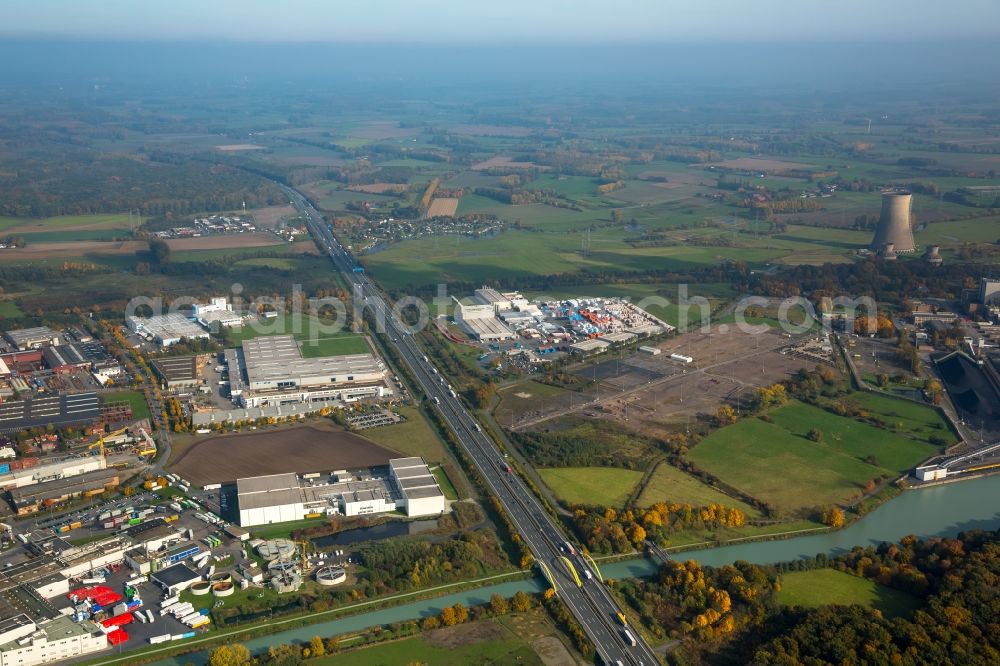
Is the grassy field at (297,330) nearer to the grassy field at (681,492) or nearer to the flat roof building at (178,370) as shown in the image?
the flat roof building at (178,370)

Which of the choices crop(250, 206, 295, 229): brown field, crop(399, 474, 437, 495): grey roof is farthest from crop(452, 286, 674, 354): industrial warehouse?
crop(250, 206, 295, 229): brown field

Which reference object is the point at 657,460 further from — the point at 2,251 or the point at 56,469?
the point at 2,251

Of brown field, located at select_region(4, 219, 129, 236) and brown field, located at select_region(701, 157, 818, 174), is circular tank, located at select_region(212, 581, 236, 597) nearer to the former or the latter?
brown field, located at select_region(4, 219, 129, 236)

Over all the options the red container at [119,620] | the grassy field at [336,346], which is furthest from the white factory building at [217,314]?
the red container at [119,620]

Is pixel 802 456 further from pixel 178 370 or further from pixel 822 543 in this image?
pixel 178 370

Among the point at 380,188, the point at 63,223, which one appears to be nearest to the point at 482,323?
the point at 63,223

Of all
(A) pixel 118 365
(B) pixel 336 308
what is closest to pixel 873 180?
(B) pixel 336 308

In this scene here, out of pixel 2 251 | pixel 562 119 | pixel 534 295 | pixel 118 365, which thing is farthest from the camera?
pixel 562 119
